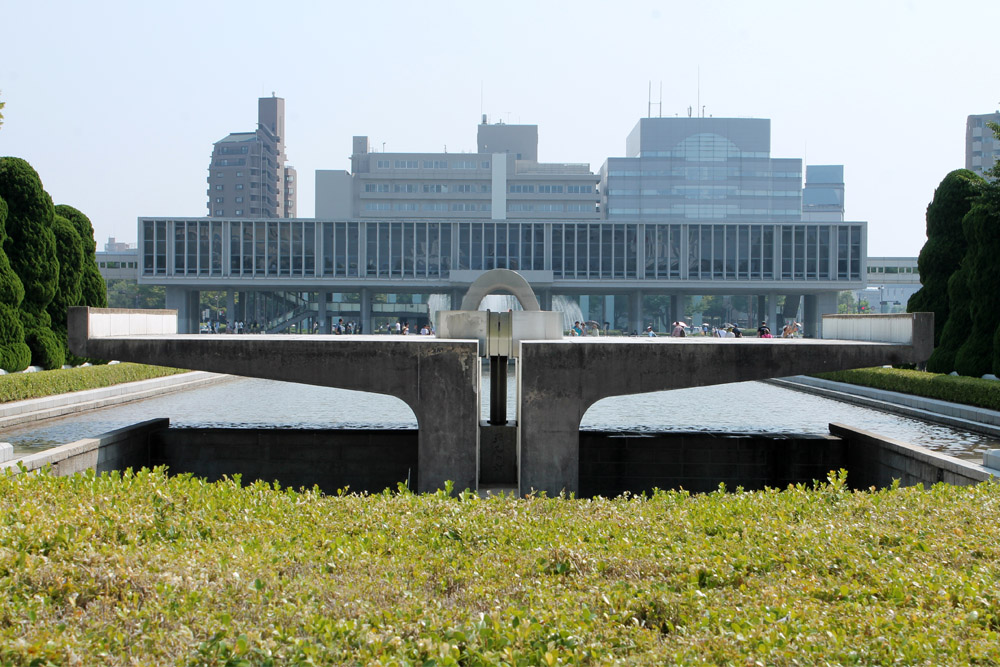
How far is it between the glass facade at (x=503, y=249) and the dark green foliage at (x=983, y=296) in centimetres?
4263

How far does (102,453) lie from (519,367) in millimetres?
7650

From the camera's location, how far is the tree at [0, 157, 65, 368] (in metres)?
26.7

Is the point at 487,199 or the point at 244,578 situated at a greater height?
the point at 487,199

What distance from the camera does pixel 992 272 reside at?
25.4 meters

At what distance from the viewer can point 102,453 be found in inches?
584

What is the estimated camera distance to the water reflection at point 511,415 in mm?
18844

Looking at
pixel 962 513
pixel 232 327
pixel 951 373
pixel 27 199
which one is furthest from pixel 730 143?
pixel 962 513

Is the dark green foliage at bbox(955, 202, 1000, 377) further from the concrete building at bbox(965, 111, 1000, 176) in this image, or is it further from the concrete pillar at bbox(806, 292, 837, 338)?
the concrete building at bbox(965, 111, 1000, 176)

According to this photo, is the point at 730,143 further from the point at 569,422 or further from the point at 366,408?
the point at 569,422

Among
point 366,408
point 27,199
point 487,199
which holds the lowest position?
point 366,408

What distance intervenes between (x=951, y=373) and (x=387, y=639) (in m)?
27.7

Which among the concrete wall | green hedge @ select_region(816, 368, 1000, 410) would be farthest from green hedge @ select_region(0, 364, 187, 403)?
green hedge @ select_region(816, 368, 1000, 410)

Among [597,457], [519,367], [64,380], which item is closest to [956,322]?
[597,457]

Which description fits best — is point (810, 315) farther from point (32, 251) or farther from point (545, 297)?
point (32, 251)
